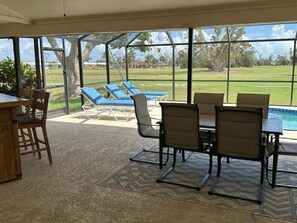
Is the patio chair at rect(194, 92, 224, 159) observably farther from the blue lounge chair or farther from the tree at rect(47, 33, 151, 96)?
the tree at rect(47, 33, 151, 96)

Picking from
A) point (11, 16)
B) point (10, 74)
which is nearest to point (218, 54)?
point (10, 74)

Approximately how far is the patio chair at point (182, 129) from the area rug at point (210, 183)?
13 centimetres

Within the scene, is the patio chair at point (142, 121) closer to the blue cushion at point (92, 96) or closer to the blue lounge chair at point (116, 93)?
the blue cushion at point (92, 96)

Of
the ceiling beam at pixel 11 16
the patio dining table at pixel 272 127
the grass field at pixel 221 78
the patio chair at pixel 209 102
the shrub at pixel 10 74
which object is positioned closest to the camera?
the patio dining table at pixel 272 127

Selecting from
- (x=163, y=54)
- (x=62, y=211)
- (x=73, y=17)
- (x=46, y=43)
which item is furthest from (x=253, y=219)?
(x=163, y=54)

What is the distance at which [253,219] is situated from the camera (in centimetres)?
255

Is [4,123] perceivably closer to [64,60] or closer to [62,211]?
[62,211]

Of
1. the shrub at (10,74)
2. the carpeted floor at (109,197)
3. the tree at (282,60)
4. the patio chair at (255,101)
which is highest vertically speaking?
the tree at (282,60)

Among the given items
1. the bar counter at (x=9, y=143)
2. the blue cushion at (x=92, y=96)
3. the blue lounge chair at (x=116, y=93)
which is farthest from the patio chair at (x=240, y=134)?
the blue lounge chair at (x=116, y=93)

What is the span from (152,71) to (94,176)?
33.9ft

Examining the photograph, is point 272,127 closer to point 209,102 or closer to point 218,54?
point 209,102

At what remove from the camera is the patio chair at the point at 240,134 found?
2.84 metres

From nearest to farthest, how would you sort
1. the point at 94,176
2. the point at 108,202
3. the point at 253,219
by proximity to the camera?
the point at 253,219 < the point at 108,202 < the point at 94,176

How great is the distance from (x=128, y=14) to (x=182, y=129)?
10.1 ft
